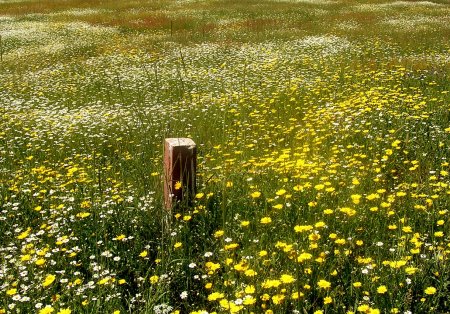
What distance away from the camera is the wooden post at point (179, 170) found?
13.6 ft

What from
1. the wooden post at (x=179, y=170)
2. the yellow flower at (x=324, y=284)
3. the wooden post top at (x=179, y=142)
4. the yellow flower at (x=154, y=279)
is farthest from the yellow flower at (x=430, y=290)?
the wooden post top at (x=179, y=142)

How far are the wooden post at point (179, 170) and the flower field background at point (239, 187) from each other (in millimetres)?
114

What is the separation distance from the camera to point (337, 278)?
3.22 metres

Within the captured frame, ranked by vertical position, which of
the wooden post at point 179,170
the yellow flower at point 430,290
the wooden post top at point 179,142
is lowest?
the yellow flower at point 430,290

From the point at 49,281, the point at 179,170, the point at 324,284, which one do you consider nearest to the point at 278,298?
the point at 324,284

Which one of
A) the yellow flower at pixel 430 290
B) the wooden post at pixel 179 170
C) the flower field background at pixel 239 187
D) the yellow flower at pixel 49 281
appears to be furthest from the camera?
the wooden post at pixel 179 170

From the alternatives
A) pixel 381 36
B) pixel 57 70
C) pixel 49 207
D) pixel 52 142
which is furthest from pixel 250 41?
pixel 49 207

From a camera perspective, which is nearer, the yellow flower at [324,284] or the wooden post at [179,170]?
the yellow flower at [324,284]

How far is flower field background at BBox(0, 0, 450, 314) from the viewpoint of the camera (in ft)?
10.3

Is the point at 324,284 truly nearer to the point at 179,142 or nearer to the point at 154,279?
the point at 154,279

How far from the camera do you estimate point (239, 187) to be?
4.90m

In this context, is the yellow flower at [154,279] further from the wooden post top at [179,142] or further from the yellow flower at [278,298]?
the wooden post top at [179,142]

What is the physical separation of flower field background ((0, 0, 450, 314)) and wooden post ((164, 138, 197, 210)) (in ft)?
0.37

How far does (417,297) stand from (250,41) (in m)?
16.5
